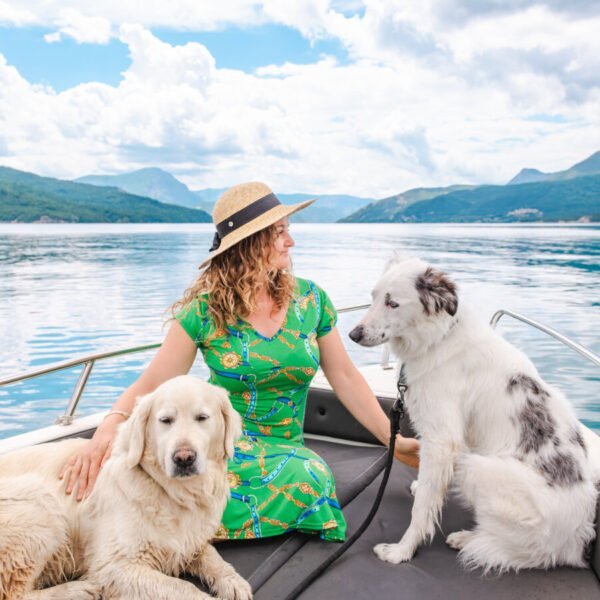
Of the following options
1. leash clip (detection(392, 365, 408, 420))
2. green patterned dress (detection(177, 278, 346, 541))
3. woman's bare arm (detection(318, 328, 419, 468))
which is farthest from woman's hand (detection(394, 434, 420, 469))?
green patterned dress (detection(177, 278, 346, 541))

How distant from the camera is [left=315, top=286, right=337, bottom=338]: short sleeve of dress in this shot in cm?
289

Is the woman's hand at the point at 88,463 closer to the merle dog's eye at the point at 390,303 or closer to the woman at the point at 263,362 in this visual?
the woman at the point at 263,362

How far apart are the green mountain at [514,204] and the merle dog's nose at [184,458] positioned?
140 m

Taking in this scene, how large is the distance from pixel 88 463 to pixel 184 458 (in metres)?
0.52

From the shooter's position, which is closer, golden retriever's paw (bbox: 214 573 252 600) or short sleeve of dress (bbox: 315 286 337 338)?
golden retriever's paw (bbox: 214 573 252 600)

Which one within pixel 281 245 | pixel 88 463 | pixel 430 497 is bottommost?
pixel 430 497

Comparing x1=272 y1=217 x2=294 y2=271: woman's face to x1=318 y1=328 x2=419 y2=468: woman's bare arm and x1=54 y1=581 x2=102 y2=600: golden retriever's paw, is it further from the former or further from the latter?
x1=54 y1=581 x2=102 y2=600: golden retriever's paw

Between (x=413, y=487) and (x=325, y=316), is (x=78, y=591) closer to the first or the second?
(x=325, y=316)

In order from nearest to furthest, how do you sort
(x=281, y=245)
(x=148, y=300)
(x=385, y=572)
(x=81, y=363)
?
1. (x=385, y=572)
2. (x=281, y=245)
3. (x=81, y=363)
4. (x=148, y=300)

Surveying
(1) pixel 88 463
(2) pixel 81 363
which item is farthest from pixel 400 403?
(2) pixel 81 363

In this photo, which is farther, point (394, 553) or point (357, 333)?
point (357, 333)

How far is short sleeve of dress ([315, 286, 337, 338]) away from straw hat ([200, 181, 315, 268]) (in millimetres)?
456

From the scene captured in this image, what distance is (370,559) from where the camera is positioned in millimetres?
2457

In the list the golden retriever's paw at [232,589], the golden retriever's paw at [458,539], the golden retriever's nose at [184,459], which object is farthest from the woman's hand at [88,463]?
the golden retriever's paw at [458,539]
